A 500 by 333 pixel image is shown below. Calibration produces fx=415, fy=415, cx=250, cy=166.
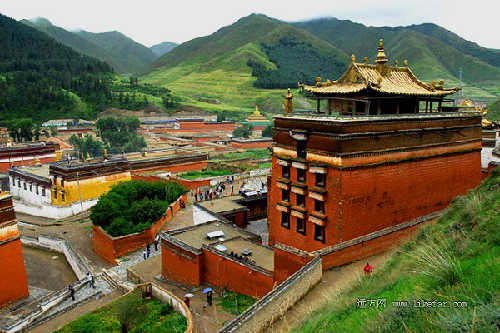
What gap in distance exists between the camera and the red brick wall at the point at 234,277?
19797 millimetres

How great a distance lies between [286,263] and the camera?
17938 mm

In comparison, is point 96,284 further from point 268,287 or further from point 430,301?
point 430,301

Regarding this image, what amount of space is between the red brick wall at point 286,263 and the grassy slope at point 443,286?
13.5 ft

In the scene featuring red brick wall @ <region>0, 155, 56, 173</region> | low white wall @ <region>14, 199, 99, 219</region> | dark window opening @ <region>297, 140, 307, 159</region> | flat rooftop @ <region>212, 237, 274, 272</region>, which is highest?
dark window opening @ <region>297, 140, 307, 159</region>

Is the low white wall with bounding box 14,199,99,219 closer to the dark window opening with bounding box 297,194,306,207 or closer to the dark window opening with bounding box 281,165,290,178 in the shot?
the dark window opening with bounding box 281,165,290,178

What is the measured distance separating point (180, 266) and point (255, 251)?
4.70m

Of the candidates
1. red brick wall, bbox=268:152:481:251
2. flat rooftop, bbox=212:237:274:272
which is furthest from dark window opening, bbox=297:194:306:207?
flat rooftop, bbox=212:237:274:272

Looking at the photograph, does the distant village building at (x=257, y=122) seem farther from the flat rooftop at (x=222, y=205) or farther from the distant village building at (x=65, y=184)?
the flat rooftop at (x=222, y=205)

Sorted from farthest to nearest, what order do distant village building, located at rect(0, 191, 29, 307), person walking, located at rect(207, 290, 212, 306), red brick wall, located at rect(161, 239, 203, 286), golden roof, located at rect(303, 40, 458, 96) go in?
distant village building, located at rect(0, 191, 29, 307)
red brick wall, located at rect(161, 239, 203, 286)
golden roof, located at rect(303, 40, 458, 96)
person walking, located at rect(207, 290, 212, 306)

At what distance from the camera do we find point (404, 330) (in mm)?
7469

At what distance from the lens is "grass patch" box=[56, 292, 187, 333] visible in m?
18.3

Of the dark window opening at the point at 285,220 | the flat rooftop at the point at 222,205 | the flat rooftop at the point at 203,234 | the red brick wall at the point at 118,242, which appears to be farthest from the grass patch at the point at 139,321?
the flat rooftop at the point at 222,205

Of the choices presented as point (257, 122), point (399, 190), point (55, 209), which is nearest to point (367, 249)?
point (399, 190)

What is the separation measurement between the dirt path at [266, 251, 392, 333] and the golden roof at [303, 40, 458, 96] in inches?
346
